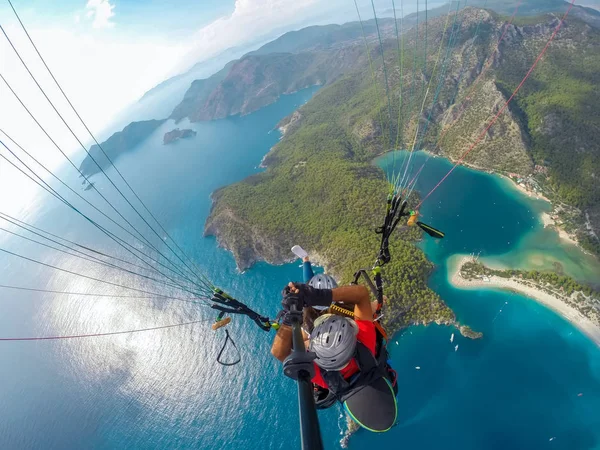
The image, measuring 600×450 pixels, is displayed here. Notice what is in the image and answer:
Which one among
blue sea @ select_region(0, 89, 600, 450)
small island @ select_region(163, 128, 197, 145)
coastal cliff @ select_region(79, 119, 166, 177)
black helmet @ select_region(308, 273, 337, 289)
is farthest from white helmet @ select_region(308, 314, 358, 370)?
coastal cliff @ select_region(79, 119, 166, 177)

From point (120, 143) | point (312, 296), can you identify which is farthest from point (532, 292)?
point (120, 143)

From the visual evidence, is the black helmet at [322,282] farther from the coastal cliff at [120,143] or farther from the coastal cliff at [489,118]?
the coastal cliff at [120,143]

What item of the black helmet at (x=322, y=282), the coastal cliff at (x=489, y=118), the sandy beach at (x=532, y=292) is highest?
the black helmet at (x=322, y=282)

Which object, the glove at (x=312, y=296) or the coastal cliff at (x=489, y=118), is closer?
the glove at (x=312, y=296)

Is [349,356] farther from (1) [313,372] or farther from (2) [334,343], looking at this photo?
(1) [313,372]

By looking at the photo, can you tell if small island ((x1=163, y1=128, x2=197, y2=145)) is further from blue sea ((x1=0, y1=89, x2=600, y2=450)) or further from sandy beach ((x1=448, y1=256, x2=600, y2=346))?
sandy beach ((x1=448, y1=256, x2=600, y2=346))

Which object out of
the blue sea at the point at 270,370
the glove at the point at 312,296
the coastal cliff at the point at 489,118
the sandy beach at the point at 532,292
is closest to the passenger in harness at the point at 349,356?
the glove at the point at 312,296
